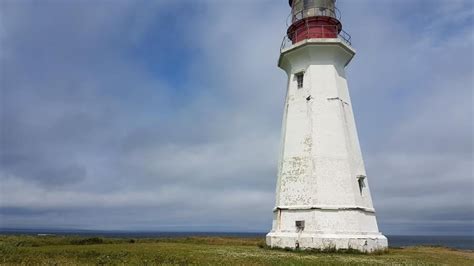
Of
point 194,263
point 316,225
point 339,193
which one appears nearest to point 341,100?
point 339,193

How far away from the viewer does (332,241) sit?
20031 mm

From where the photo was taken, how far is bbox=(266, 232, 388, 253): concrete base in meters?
20.0

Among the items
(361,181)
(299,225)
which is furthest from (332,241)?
(361,181)

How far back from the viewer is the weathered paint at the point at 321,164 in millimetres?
20656

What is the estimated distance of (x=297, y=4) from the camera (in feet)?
79.8

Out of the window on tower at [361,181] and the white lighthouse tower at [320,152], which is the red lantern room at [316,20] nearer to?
the white lighthouse tower at [320,152]

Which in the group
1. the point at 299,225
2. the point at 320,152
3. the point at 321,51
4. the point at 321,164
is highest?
the point at 321,51

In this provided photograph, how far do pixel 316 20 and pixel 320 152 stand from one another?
784 centimetres

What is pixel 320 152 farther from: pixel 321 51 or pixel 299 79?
pixel 321 51

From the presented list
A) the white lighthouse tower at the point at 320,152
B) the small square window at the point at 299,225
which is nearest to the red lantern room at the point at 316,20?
the white lighthouse tower at the point at 320,152

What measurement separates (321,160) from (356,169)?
2.21 metres

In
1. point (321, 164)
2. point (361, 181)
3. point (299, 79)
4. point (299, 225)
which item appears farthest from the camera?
point (299, 79)

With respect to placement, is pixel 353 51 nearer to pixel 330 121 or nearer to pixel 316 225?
Result: pixel 330 121

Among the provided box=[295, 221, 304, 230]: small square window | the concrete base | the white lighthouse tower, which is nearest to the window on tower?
the white lighthouse tower
